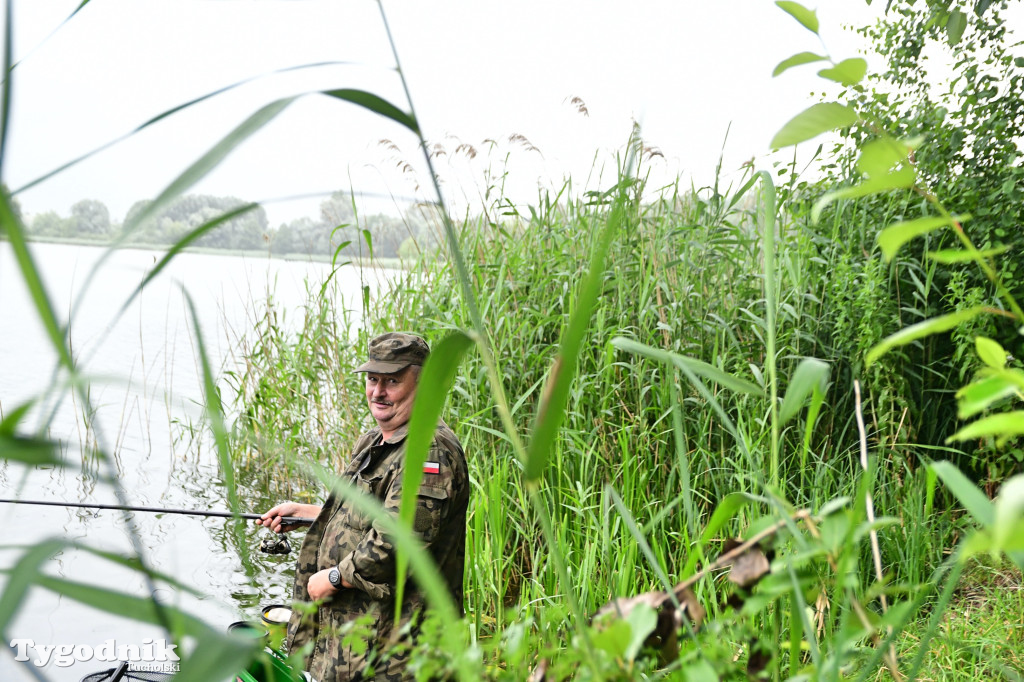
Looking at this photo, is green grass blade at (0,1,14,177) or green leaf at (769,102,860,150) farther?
green leaf at (769,102,860,150)

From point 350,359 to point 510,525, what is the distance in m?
2.21

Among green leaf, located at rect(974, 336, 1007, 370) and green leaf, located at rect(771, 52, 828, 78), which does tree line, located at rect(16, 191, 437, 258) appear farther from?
green leaf, located at rect(974, 336, 1007, 370)

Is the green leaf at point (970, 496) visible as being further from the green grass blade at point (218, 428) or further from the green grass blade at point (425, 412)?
the green grass blade at point (218, 428)

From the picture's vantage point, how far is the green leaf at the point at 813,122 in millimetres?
635

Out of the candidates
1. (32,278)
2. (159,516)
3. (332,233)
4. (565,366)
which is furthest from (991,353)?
(159,516)

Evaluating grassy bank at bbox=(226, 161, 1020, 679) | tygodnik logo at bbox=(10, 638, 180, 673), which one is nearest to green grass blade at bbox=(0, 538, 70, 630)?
grassy bank at bbox=(226, 161, 1020, 679)

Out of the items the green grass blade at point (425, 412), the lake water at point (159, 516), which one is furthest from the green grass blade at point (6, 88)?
the lake water at point (159, 516)

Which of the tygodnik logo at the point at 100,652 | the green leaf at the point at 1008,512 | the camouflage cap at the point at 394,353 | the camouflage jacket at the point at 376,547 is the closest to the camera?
the green leaf at the point at 1008,512

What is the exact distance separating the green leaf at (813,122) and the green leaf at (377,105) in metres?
0.28

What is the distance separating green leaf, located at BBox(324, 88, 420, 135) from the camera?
0.58 m

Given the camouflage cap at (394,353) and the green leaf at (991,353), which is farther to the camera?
the camouflage cap at (394,353)

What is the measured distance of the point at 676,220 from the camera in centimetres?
489

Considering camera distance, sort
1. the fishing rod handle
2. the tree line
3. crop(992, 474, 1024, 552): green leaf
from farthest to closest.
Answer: the tree line < the fishing rod handle < crop(992, 474, 1024, 552): green leaf

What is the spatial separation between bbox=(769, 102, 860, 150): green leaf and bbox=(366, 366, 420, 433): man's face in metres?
2.47
